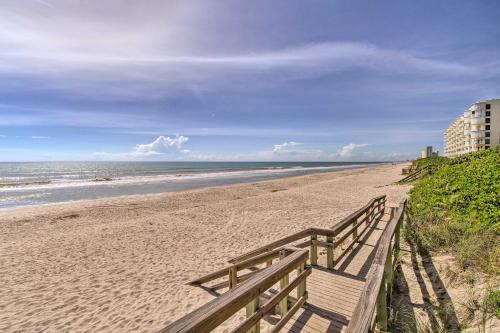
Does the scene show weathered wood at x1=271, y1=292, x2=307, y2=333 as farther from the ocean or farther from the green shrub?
the ocean

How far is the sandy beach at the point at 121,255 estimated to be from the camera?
5422 millimetres

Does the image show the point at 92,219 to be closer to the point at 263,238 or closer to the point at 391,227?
the point at 263,238

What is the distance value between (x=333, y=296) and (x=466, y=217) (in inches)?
185

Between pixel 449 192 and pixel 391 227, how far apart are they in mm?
4878

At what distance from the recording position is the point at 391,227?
4.74 m

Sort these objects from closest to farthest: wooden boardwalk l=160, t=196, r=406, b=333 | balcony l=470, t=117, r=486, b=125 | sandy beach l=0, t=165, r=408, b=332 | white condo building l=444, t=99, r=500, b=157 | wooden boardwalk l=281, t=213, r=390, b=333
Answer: wooden boardwalk l=160, t=196, r=406, b=333
wooden boardwalk l=281, t=213, r=390, b=333
sandy beach l=0, t=165, r=408, b=332
white condo building l=444, t=99, r=500, b=157
balcony l=470, t=117, r=486, b=125

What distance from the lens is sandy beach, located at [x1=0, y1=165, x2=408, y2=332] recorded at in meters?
5.42

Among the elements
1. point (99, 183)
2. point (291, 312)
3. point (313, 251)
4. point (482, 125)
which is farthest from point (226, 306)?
point (482, 125)

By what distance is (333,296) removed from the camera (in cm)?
438

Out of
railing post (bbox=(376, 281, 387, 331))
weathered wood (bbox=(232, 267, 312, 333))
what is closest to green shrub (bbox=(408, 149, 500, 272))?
railing post (bbox=(376, 281, 387, 331))

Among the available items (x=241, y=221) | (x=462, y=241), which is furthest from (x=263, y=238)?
(x=462, y=241)

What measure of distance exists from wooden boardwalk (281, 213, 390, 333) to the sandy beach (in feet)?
8.70

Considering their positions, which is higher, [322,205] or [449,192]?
[449,192]

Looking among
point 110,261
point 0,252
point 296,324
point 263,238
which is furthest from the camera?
point 263,238
